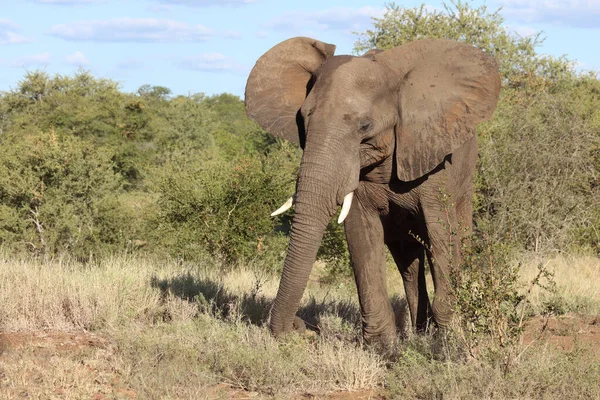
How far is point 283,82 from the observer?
23.7ft

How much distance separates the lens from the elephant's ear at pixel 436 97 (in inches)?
261

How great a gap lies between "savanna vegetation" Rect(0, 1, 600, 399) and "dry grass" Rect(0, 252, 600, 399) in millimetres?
20

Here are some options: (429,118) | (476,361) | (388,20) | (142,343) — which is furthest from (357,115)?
(388,20)

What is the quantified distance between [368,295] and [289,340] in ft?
2.99

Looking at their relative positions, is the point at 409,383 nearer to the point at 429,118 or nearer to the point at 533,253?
the point at 429,118

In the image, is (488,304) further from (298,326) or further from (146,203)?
(146,203)

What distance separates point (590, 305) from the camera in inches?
359

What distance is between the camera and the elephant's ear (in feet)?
21.7

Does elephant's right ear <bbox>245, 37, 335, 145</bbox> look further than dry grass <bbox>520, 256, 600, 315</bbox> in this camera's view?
No

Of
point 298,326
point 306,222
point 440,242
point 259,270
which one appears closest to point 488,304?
point 440,242

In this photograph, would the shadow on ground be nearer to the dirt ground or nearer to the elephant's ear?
the dirt ground

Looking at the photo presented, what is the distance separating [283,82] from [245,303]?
2.44 metres

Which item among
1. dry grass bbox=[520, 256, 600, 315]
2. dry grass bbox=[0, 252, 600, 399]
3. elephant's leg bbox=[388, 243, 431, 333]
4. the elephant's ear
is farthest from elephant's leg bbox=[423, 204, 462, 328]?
elephant's leg bbox=[388, 243, 431, 333]

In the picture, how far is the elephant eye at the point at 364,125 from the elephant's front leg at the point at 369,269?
3.03ft
